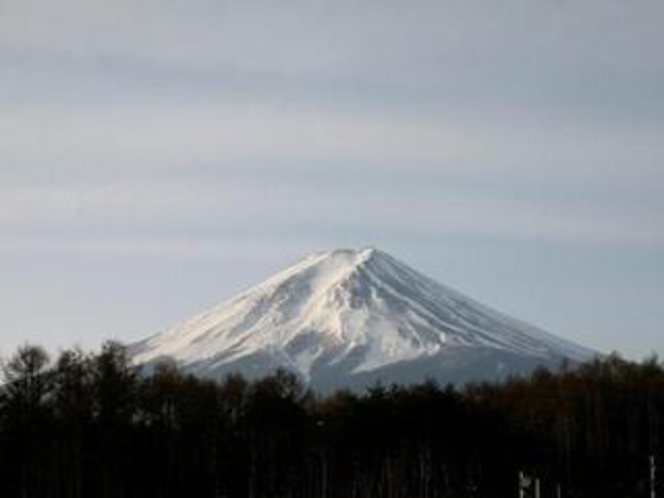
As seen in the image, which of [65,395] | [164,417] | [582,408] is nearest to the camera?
[65,395]

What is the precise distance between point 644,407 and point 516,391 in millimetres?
9131

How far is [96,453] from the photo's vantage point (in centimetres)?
7756

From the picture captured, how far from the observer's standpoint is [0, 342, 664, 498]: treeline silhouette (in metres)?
76.5

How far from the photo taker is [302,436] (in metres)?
91.4

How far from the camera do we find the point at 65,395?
7669 cm

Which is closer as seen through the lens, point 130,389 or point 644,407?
point 130,389

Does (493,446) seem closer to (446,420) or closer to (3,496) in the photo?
(446,420)

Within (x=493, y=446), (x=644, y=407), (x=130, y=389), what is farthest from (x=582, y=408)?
(x=130, y=389)

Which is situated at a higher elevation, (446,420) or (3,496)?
(446,420)

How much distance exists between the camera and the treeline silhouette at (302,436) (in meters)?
76.5

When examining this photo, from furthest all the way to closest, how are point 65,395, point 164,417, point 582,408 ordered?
point 582,408
point 164,417
point 65,395

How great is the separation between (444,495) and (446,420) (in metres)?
4.72

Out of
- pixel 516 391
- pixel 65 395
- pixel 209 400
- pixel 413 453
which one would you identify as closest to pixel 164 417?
pixel 209 400

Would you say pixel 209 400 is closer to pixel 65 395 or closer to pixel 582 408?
pixel 65 395
